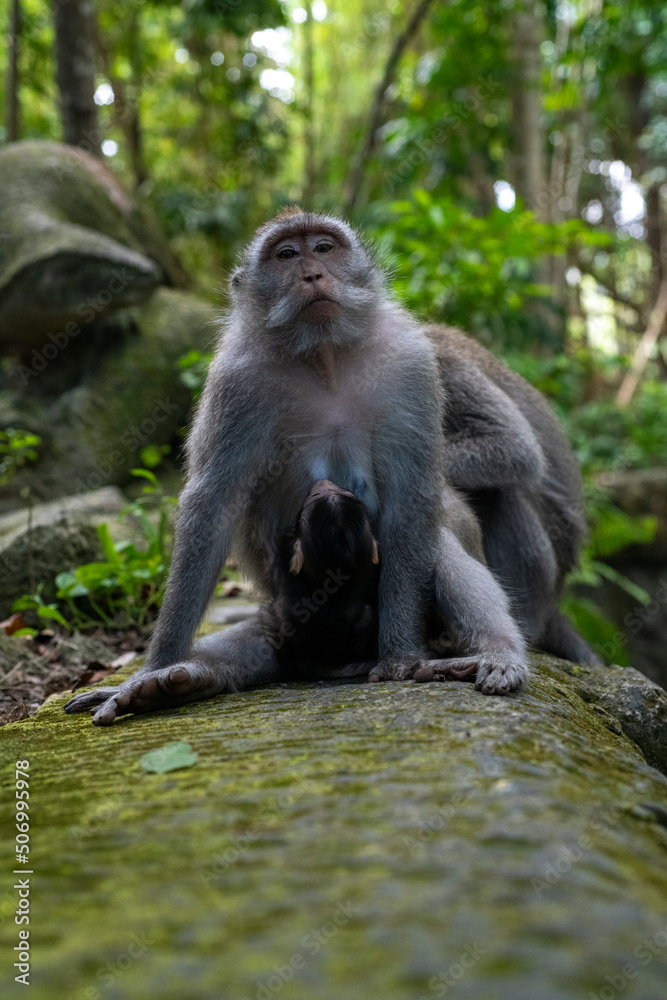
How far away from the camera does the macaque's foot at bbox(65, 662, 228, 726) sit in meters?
2.87

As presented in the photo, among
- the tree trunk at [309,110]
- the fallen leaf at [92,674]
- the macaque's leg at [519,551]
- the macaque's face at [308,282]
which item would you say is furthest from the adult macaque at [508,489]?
the tree trunk at [309,110]

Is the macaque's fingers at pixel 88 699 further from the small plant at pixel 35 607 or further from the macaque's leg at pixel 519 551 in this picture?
the macaque's leg at pixel 519 551

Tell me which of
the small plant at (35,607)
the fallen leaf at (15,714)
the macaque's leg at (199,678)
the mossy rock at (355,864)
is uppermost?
the mossy rock at (355,864)

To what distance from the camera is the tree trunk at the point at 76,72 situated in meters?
9.02

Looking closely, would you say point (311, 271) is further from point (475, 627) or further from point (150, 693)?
point (150, 693)

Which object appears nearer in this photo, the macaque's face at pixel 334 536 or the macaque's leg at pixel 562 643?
the macaque's face at pixel 334 536

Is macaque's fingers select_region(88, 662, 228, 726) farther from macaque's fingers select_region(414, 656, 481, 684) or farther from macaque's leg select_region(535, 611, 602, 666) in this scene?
macaque's leg select_region(535, 611, 602, 666)

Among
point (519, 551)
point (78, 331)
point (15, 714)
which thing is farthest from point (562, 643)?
point (78, 331)

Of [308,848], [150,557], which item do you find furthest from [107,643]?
[308,848]

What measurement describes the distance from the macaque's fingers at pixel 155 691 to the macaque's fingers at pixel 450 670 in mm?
769

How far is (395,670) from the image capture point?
3.12 meters

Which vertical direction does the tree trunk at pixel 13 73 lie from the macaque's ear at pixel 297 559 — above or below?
above

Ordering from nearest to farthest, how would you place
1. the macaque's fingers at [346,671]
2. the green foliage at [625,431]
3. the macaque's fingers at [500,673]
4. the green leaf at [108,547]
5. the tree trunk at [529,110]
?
1. the macaque's fingers at [500,673]
2. the macaque's fingers at [346,671]
3. the green leaf at [108,547]
4. the tree trunk at [529,110]
5. the green foliage at [625,431]

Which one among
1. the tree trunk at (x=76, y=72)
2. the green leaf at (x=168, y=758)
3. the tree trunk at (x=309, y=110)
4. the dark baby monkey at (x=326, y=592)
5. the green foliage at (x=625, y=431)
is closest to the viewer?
the green leaf at (x=168, y=758)
